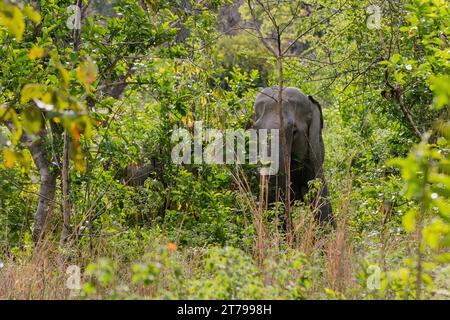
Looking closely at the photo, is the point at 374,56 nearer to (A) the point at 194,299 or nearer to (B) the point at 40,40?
(B) the point at 40,40

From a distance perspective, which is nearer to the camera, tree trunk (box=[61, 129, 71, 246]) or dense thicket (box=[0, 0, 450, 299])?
dense thicket (box=[0, 0, 450, 299])

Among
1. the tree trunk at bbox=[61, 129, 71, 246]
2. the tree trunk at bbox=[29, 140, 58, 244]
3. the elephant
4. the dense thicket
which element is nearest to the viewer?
the dense thicket

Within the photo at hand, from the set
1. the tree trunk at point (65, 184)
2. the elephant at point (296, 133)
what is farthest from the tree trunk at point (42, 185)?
the elephant at point (296, 133)

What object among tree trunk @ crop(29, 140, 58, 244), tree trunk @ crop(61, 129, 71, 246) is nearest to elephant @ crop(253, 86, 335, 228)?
tree trunk @ crop(29, 140, 58, 244)

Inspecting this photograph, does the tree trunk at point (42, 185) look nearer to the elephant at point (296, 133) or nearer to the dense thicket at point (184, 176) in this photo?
the dense thicket at point (184, 176)

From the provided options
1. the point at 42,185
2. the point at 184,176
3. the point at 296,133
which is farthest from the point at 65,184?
the point at 296,133

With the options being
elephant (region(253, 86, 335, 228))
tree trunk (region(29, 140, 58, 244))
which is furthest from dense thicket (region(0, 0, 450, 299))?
elephant (region(253, 86, 335, 228))

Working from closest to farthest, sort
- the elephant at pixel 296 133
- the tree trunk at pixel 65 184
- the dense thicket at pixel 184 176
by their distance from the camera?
the dense thicket at pixel 184 176
the tree trunk at pixel 65 184
the elephant at pixel 296 133

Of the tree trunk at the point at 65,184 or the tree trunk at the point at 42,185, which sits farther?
the tree trunk at the point at 42,185

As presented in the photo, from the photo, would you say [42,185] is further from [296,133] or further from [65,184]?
[296,133]

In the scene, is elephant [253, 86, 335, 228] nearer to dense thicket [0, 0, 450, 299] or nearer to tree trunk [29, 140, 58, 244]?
dense thicket [0, 0, 450, 299]

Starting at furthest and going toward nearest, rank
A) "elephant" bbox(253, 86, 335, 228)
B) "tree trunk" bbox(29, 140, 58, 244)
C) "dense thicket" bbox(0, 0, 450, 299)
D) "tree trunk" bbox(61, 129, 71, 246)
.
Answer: "elephant" bbox(253, 86, 335, 228) → "tree trunk" bbox(29, 140, 58, 244) → "tree trunk" bbox(61, 129, 71, 246) → "dense thicket" bbox(0, 0, 450, 299)

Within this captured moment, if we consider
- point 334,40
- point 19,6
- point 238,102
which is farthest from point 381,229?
point 19,6

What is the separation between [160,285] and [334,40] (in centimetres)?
549
